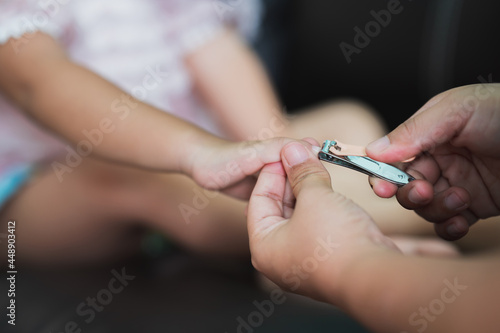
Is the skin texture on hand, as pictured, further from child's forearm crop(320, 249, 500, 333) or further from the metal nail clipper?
child's forearm crop(320, 249, 500, 333)

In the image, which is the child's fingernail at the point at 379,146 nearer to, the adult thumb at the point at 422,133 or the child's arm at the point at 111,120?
the adult thumb at the point at 422,133

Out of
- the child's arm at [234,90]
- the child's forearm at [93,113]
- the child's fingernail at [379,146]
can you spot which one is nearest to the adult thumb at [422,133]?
the child's fingernail at [379,146]

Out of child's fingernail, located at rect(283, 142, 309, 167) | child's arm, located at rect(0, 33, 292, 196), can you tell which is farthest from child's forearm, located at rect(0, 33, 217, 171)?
child's fingernail, located at rect(283, 142, 309, 167)

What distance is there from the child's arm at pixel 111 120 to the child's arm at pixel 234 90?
0.25 m

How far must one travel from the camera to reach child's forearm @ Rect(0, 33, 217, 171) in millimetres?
623

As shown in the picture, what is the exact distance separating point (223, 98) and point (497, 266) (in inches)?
24.0

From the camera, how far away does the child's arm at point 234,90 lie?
88cm

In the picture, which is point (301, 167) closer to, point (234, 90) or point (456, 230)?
point (456, 230)

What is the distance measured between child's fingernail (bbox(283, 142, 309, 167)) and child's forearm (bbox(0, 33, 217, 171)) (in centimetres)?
12

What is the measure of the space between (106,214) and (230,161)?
0.79 feet

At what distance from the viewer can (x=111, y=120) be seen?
2.15 feet

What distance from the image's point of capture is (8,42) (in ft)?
2.27

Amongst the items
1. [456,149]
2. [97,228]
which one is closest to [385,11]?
[456,149]

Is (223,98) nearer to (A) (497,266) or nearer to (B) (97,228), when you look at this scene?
(B) (97,228)
